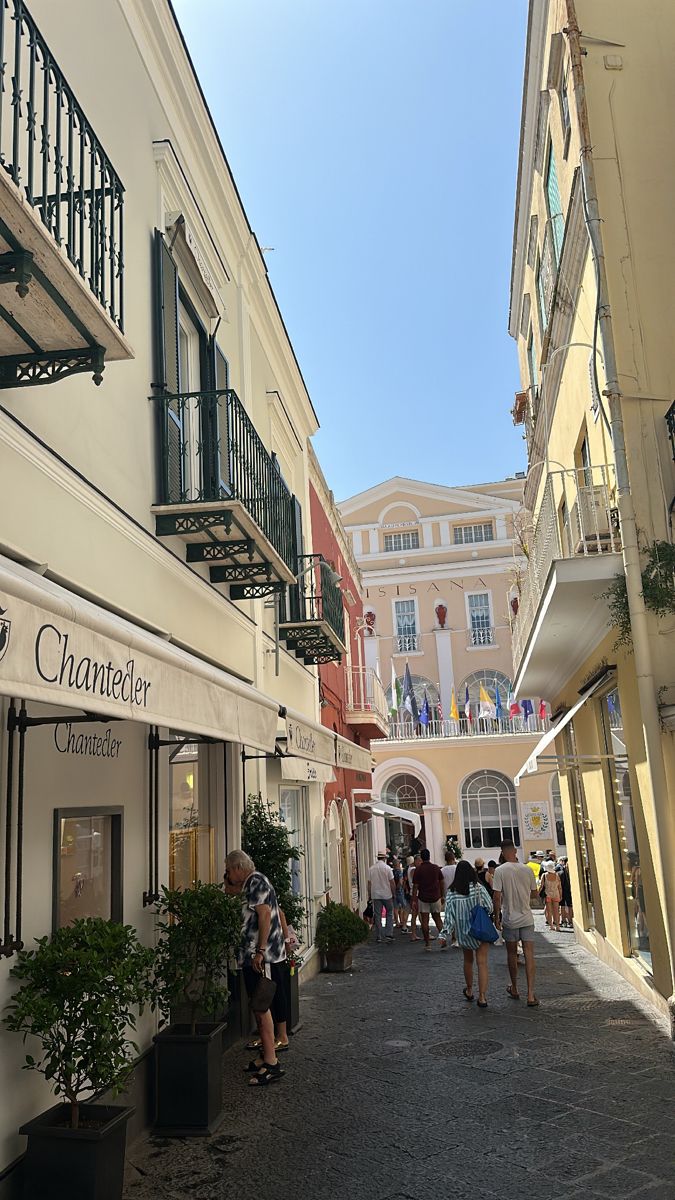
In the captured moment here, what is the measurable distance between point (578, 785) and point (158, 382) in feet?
35.4

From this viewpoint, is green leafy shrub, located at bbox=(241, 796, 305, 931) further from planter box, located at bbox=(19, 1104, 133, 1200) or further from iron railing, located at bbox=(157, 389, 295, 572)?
planter box, located at bbox=(19, 1104, 133, 1200)

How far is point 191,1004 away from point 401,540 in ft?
110

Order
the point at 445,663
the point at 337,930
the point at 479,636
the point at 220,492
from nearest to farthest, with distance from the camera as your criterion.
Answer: the point at 220,492 < the point at 337,930 < the point at 445,663 < the point at 479,636

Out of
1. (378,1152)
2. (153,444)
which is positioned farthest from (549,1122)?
(153,444)

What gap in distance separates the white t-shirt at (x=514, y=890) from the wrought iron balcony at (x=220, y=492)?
3.81 meters

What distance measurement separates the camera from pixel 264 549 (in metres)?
8.22

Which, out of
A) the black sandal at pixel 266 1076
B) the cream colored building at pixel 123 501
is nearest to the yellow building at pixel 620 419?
the cream colored building at pixel 123 501

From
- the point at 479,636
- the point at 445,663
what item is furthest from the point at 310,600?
the point at 479,636

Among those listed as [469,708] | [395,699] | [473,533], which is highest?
[473,533]

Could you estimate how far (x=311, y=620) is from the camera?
12047 mm

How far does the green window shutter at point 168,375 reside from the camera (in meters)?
7.15

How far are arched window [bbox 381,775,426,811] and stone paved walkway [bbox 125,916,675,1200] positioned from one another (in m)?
22.5

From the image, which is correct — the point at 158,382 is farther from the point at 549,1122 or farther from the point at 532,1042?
the point at 532,1042

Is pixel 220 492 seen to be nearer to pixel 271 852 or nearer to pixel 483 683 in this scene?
pixel 271 852
